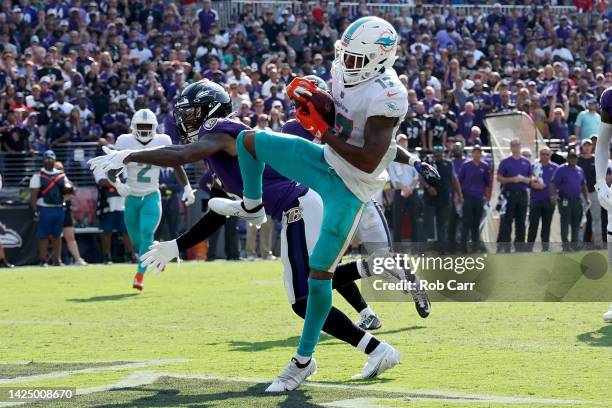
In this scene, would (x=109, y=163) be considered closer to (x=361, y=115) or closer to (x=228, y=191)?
(x=228, y=191)

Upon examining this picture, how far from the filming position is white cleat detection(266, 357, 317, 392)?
5918mm

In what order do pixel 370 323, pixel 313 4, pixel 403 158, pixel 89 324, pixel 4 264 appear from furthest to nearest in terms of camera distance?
pixel 313 4, pixel 4 264, pixel 89 324, pixel 370 323, pixel 403 158

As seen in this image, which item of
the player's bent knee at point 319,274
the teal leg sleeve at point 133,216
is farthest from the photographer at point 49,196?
the player's bent knee at point 319,274

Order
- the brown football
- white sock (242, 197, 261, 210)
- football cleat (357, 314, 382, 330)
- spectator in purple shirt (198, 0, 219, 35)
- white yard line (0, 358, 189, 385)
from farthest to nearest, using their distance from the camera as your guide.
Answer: spectator in purple shirt (198, 0, 219, 35), football cleat (357, 314, 382, 330), white sock (242, 197, 261, 210), white yard line (0, 358, 189, 385), the brown football

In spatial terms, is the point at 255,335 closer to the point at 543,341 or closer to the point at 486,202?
the point at 543,341

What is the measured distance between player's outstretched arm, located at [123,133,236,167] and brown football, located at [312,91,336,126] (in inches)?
30.9

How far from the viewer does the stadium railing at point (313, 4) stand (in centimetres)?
2566

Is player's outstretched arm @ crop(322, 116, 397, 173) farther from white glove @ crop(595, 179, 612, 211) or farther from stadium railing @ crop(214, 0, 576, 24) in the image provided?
stadium railing @ crop(214, 0, 576, 24)

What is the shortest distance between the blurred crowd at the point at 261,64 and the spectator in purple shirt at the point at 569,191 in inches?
62.6

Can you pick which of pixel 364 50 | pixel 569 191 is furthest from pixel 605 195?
pixel 569 191

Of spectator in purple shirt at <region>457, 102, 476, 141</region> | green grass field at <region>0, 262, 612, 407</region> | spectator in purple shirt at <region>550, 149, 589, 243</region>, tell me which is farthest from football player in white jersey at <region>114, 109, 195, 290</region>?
spectator in purple shirt at <region>457, 102, 476, 141</region>

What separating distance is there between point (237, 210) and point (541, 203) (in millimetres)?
12474

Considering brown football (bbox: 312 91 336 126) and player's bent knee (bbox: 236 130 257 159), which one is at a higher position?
brown football (bbox: 312 91 336 126)

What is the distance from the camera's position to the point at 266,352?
24.8 feet
